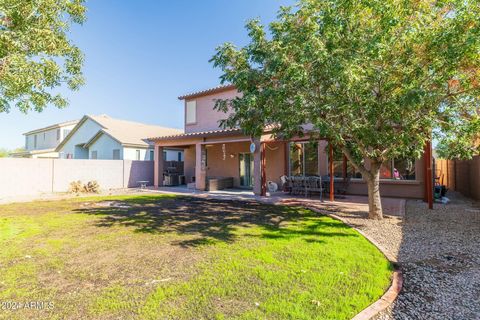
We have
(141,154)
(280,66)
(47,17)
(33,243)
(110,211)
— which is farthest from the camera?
(141,154)

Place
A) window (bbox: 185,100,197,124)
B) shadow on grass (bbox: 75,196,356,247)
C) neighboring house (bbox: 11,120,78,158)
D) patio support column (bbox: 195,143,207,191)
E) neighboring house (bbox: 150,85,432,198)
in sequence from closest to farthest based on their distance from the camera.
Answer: shadow on grass (bbox: 75,196,356,247) → neighboring house (bbox: 150,85,432,198) → patio support column (bbox: 195,143,207,191) → window (bbox: 185,100,197,124) → neighboring house (bbox: 11,120,78,158)

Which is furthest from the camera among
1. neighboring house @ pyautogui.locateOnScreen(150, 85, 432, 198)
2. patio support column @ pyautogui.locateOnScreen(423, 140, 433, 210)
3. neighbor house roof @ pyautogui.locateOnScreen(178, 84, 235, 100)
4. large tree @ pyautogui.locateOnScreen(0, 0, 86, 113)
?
neighbor house roof @ pyautogui.locateOnScreen(178, 84, 235, 100)

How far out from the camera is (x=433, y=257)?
17.0 feet

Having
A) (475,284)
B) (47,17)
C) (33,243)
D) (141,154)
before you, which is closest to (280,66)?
(475,284)

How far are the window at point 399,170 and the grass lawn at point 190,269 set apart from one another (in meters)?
7.30

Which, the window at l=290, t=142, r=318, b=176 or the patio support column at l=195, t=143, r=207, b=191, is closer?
the window at l=290, t=142, r=318, b=176

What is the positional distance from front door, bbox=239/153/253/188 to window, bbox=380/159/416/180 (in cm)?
815

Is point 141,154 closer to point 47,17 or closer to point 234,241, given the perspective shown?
point 47,17

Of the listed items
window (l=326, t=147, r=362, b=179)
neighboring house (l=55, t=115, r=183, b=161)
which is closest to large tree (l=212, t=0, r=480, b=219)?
window (l=326, t=147, r=362, b=179)

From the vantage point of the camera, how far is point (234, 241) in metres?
6.16

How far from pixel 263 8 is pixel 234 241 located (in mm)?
9735

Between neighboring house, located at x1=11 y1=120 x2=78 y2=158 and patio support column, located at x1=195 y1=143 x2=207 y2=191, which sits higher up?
neighboring house, located at x1=11 y1=120 x2=78 y2=158

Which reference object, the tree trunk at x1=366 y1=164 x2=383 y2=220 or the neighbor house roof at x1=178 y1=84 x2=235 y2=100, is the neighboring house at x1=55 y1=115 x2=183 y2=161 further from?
the tree trunk at x1=366 y1=164 x2=383 y2=220

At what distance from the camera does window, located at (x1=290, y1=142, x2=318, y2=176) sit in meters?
15.2
